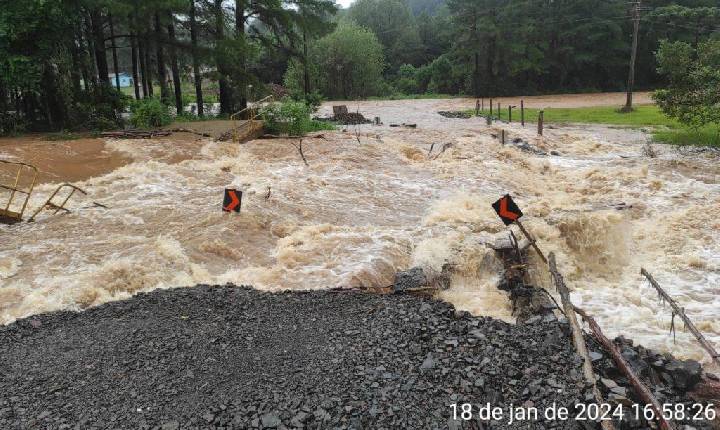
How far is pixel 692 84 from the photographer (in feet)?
62.1

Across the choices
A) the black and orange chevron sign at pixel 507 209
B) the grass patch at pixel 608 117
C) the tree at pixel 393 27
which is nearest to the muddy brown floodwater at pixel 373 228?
the black and orange chevron sign at pixel 507 209

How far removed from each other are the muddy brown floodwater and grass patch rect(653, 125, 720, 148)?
176 centimetres

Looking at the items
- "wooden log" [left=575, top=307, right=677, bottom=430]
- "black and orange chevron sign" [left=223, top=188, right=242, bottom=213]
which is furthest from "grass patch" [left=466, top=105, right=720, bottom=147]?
"wooden log" [left=575, top=307, right=677, bottom=430]

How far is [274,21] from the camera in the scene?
2773cm

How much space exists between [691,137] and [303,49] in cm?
3037

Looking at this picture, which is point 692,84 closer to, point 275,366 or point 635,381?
point 635,381

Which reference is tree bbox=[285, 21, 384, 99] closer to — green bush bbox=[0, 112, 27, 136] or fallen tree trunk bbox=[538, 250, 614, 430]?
green bush bbox=[0, 112, 27, 136]

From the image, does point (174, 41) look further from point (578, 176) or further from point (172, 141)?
point (578, 176)

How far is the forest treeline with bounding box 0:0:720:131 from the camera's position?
67.2ft

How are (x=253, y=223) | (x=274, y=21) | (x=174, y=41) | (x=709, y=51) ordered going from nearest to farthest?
(x=253, y=223) → (x=709, y=51) → (x=174, y=41) → (x=274, y=21)

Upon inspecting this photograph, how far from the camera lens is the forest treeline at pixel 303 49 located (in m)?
20.5

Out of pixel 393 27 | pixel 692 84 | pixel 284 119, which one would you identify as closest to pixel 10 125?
pixel 284 119

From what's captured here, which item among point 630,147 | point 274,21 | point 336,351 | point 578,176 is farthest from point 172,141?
point 630,147

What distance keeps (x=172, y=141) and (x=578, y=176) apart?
540 inches
